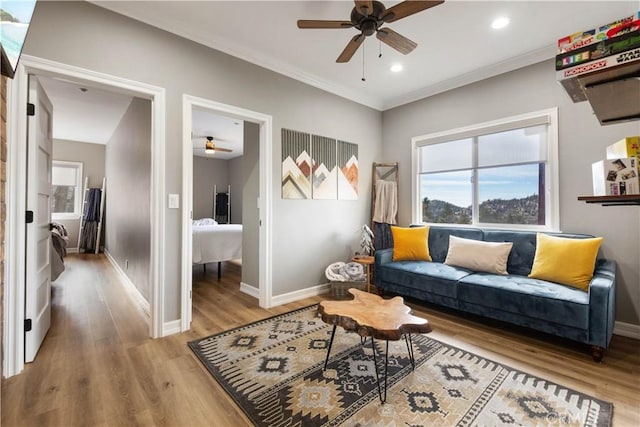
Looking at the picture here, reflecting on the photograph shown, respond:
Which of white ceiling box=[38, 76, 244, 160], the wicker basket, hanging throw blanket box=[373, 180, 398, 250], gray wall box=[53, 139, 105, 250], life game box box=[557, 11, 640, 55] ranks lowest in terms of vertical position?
the wicker basket

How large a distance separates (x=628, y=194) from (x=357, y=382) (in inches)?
65.1

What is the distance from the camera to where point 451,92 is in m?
3.70

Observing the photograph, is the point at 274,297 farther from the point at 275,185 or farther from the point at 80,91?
the point at 80,91

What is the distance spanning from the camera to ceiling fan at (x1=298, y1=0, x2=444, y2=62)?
1834mm

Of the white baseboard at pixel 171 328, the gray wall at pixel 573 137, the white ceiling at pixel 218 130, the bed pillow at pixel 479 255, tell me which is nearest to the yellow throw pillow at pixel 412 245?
the bed pillow at pixel 479 255

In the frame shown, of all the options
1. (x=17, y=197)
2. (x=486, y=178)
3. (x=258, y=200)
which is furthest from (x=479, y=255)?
(x=17, y=197)

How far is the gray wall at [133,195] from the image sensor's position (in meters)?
3.17

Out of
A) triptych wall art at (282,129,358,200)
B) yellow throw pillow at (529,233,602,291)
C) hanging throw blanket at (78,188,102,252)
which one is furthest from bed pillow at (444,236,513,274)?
hanging throw blanket at (78,188,102,252)

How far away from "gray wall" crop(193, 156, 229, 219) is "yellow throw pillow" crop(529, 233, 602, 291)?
7.73 metres

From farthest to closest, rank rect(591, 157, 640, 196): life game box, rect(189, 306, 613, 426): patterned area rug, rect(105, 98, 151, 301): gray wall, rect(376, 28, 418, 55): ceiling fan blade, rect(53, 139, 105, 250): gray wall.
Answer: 1. rect(53, 139, 105, 250): gray wall
2. rect(105, 98, 151, 301): gray wall
3. rect(376, 28, 418, 55): ceiling fan blade
4. rect(189, 306, 613, 426): patterned area rug
5. rect(591, 157, 640, 196): life game box

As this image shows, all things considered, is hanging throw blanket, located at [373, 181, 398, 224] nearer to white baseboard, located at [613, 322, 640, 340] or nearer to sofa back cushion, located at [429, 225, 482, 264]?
sofa back cushion, located at [429, 225, 482, 264]

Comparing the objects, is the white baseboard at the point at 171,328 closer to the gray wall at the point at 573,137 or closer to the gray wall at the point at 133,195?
the gray wall at the point at 133,195

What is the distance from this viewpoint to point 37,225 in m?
2.12

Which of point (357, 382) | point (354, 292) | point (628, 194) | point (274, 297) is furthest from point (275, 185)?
point (628, 194)
